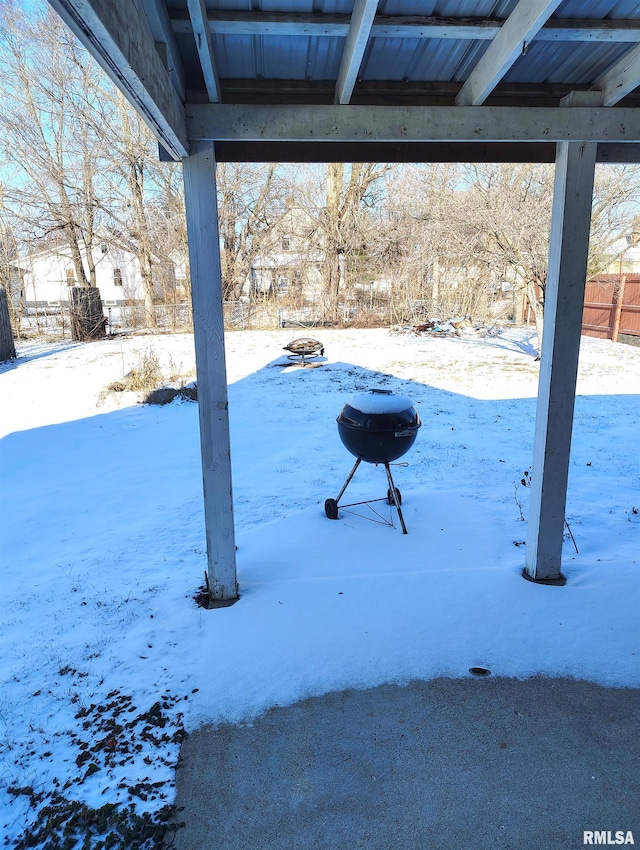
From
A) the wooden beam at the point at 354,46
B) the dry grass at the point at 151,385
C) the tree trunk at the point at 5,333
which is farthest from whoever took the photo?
the tree trunk at the point at 5,333

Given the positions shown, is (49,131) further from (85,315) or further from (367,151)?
(367,151)

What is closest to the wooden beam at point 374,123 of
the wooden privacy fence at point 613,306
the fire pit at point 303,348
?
the fire pit at point 303,348

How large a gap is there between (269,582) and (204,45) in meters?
2.61

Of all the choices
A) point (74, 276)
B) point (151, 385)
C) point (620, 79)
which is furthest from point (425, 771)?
point (74, 276)

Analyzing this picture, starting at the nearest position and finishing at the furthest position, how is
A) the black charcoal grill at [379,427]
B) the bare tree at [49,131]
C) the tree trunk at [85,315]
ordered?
the black charcoal grill at [379,427]
the tree trunk at [85,315]
the bare tree at [49,131]

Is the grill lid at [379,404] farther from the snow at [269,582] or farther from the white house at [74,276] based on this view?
the white house at [74,276]

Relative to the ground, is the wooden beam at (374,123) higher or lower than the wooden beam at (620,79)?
lower

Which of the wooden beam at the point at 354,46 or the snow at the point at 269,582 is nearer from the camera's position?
the wooden beam at the point at 354,46

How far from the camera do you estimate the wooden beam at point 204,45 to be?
70.9 inches

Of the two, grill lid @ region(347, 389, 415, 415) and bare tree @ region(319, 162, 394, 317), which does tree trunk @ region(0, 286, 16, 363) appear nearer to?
grill lid @ region(347, 389, 415, 415)

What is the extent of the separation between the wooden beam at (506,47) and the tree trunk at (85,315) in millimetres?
14248

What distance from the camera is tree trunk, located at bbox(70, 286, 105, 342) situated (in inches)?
569

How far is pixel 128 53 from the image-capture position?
1.29 meters

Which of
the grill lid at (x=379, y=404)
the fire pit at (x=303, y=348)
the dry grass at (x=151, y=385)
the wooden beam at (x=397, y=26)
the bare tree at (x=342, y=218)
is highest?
the bare tree at (x=342, y=218)
